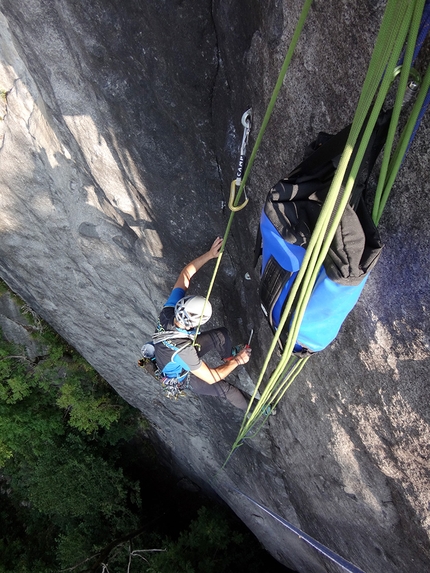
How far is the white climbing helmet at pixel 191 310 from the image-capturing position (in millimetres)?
2576

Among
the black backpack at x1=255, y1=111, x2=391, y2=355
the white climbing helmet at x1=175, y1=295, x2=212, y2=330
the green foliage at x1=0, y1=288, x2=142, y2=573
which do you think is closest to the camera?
the black backpack at x1=255, y1=111, x2=391, y2=355

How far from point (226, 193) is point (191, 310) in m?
0.77

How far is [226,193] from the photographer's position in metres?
2.61

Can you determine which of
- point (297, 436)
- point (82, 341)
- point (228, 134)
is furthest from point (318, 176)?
point (82, 341)

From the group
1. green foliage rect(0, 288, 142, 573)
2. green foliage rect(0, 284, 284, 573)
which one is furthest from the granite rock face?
green foliage rect(0, 288, 142, 573)

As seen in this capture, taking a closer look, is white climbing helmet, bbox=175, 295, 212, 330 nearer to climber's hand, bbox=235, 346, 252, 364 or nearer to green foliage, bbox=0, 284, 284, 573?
climber's hand, bbox=235, 346, 252, 364

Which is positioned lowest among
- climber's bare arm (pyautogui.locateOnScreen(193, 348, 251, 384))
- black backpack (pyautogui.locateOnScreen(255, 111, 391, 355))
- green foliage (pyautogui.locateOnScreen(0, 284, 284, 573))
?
green foliage (pyautogui.locateOnScreen(0, 284, 284, 573))

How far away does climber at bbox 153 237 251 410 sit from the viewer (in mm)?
2621

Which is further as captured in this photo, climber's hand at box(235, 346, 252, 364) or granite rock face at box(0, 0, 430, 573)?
climber's hand at box(235, 346, 252, 364)

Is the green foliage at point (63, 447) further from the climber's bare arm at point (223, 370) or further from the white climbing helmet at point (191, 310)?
the white climbing helmet at point (191, 310)

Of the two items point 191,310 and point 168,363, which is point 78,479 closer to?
point 168,363

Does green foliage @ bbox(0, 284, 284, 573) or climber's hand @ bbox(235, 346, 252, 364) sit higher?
climber's hand @ bbox(235, 346, 252, 364)

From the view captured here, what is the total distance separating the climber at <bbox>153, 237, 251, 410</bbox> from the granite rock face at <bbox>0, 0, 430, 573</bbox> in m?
0.19

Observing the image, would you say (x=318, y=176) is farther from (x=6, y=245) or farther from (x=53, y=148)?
(x=6, y=245)
